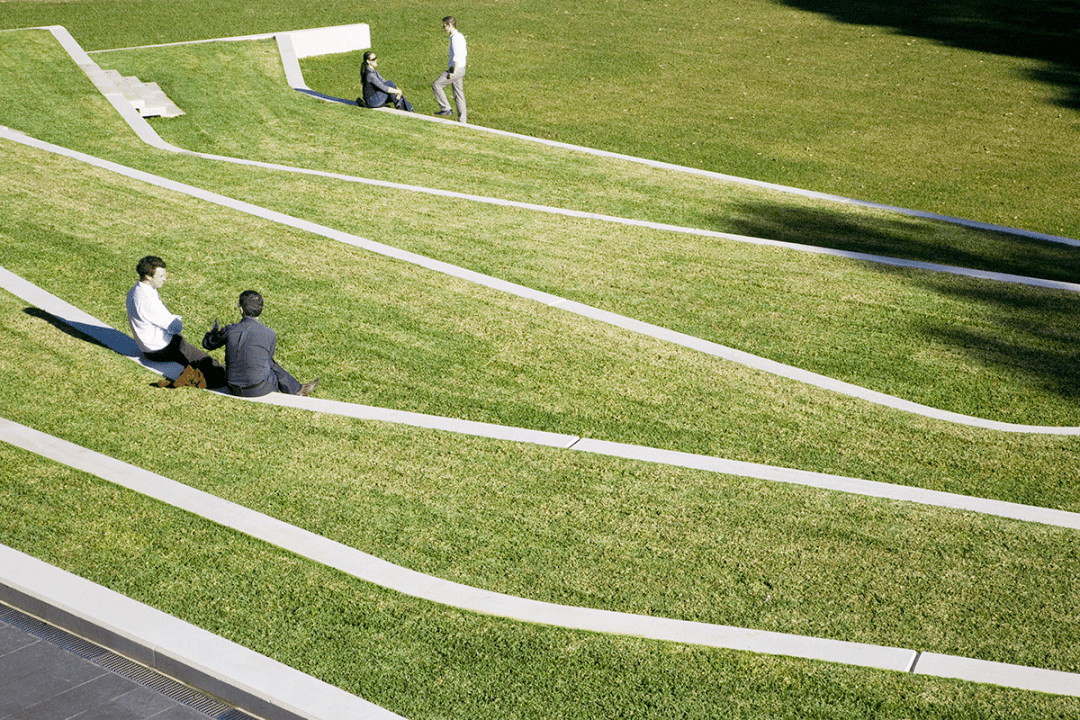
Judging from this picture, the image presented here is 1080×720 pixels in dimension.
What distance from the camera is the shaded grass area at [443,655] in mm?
5926

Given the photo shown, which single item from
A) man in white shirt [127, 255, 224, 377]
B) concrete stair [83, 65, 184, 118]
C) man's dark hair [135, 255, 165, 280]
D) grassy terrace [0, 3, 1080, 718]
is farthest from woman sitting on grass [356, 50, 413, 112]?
man's dark hair [135, 255, 165, 280]

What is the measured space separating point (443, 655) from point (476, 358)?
4.56m

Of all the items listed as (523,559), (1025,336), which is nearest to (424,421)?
(523,559)

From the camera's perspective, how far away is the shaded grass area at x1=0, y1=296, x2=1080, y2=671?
6.86 meters

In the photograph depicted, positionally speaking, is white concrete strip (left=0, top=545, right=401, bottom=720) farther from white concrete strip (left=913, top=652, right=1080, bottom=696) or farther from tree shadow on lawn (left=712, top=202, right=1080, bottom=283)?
tree shadow on lawn (left=712, top=202, right=1080, bottom=283)

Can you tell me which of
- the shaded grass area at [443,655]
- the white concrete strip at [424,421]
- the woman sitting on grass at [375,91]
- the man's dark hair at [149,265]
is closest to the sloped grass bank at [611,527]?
the white concrete strip at [424,421]

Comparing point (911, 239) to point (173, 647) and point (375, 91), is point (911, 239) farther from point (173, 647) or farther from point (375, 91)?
point (173, 647)

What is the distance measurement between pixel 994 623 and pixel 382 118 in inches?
619

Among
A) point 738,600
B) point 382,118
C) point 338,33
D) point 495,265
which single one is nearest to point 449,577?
point 738,600

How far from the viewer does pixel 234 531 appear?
7.39 metres

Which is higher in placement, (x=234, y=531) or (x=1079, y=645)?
(x=234, y=531)

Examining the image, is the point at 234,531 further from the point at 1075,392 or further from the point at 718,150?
the point at 718,150

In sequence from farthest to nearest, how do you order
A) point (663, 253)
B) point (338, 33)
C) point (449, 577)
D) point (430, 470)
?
point (338, 33)
point (663, 253)
point (430, 470)
point (449, 577)

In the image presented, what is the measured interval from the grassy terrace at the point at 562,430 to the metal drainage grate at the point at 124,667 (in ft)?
1.48
